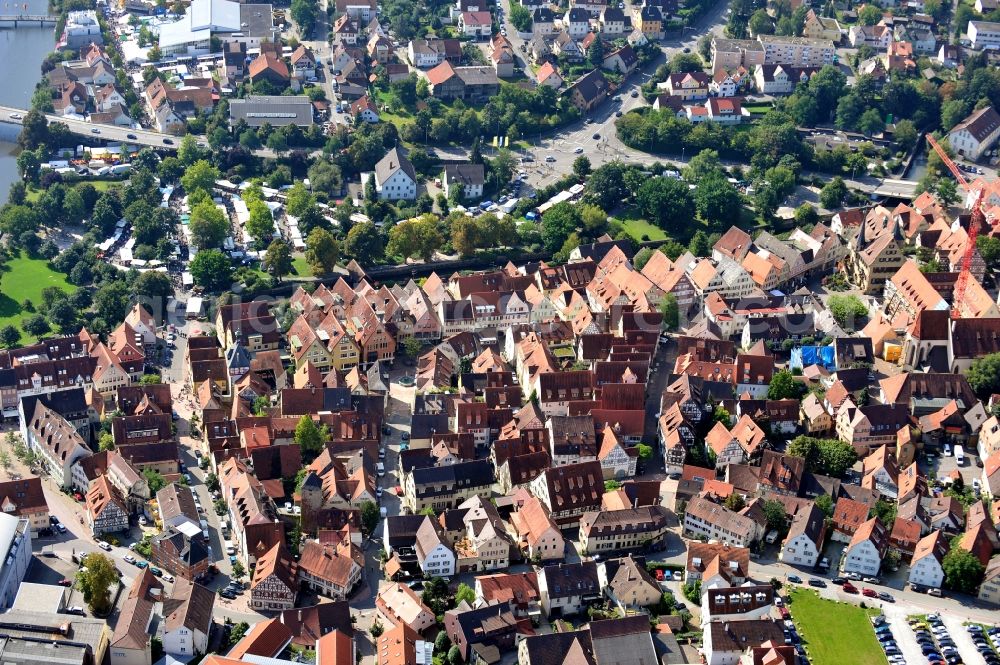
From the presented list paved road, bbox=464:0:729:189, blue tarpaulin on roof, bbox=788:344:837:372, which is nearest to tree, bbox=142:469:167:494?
blue tarpaulin on roof, bbox=788:344:837:372

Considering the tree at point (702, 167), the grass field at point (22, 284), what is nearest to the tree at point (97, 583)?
the grass field at point (22, 284)

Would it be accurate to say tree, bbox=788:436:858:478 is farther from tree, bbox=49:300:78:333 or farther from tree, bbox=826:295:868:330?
tree, bbox=49:300:78:333

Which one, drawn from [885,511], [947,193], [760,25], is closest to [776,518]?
[885,511]

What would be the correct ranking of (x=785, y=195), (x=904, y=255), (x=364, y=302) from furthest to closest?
(x=785, y=195), (x=904, y=255), (x=364, y=302)

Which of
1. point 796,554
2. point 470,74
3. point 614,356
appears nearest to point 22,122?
point 470,74

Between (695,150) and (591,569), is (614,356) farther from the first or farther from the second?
(695,150)

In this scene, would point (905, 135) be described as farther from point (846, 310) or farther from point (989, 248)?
point (846, 310)
